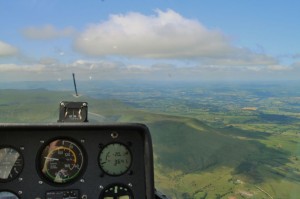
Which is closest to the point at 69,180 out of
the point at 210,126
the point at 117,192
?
the point at 117,192

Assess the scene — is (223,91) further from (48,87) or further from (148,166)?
(148,166)

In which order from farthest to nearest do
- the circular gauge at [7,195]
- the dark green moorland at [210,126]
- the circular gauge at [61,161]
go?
the dark green moorland at [210,126] < the circular gauge at [61,161] < the circular gauge at [7,195]

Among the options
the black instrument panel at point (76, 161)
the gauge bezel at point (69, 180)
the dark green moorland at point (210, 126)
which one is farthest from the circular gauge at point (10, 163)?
the dark green moorland at point (210, 126)

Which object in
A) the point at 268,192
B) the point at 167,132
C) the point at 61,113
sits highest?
the point at 61,113

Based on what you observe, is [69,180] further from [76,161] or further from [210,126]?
[210,126]

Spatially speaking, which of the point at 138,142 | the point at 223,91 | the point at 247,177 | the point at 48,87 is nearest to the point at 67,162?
the point at 138,142

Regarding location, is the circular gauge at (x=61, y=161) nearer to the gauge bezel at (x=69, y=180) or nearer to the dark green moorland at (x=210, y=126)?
the gauge bezel at (x=69, y=180)

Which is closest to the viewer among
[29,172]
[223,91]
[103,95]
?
[29,172]
